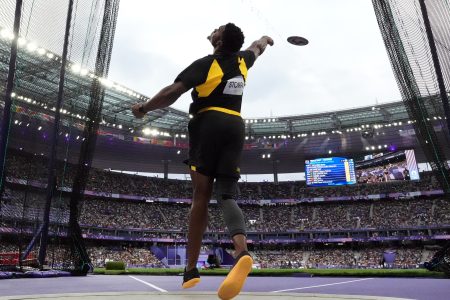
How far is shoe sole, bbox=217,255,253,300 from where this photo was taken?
224 cm

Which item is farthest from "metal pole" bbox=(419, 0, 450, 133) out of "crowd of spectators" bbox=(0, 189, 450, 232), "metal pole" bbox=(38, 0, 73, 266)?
"crowd of spectators" bbox=(0, 189, 450, 232)

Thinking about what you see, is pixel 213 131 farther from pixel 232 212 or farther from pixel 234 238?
pixel 234 238

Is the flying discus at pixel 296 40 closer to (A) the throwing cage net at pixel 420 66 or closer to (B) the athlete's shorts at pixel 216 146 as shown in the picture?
(A) the throwing cage net at pixel 420 66

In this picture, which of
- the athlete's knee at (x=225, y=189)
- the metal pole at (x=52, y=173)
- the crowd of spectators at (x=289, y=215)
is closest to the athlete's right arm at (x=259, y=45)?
the athlete's knee at (x=225, y=189)

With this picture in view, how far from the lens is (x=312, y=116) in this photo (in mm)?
46656

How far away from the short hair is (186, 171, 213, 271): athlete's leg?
3.38 feet

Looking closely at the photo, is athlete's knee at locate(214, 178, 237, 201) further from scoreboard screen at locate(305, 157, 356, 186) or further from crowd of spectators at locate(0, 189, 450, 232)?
scoreboard screen at locate(305, 157, 356, 186)

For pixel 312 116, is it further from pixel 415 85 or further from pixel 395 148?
pixel 415 85

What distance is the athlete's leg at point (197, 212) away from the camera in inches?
105

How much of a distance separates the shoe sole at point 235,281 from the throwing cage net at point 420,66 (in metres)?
8.20

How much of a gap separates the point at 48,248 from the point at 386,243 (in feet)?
146

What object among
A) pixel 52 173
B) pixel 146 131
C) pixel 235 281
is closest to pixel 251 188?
pixel 146 131

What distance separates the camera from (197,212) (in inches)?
109

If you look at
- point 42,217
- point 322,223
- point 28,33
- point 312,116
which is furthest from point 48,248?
point 322,223
